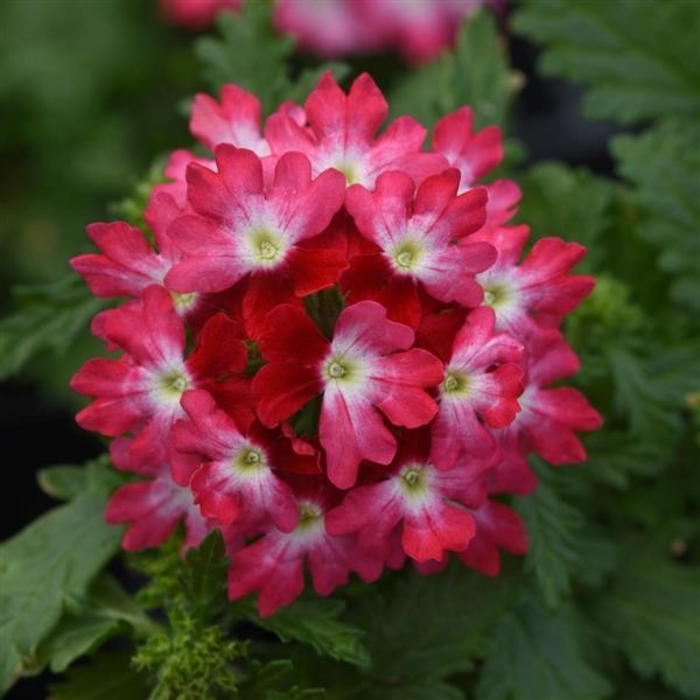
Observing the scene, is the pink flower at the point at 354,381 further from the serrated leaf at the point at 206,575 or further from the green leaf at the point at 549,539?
the green leaf at the point at 549,539

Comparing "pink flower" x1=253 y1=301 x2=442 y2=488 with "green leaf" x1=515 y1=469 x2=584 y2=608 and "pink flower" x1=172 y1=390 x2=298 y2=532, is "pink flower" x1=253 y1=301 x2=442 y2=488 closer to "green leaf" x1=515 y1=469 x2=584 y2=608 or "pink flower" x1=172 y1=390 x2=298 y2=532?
"pink flower" x1=172 y1=390 x2=298 y2=532

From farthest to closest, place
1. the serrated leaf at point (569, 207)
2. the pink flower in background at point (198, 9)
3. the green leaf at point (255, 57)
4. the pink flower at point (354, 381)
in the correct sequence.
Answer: the pink flower in background at point (198, 9) → the serrated leaf at point (569, 207) → the green leaf at point (255, 57) → the pink flower at point (354, 381)

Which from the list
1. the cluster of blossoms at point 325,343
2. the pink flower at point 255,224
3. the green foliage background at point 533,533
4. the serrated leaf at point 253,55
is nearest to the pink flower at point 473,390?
the cluster of blossoms at point 325,343

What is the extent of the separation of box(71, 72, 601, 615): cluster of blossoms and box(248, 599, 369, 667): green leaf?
0.04m

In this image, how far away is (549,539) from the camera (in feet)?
4.13

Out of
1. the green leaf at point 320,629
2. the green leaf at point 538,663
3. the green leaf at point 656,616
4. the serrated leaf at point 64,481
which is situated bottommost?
the green leaf at point 656,616

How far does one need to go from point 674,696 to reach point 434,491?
0.69m

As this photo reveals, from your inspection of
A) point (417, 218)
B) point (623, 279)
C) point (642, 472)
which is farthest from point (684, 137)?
point (417, 218)

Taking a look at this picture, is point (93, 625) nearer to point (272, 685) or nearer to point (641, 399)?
point (272, 685)

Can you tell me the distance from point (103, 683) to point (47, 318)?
411 mm

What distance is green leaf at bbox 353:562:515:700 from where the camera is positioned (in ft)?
4.13

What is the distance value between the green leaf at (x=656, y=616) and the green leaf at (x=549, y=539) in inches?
10.1

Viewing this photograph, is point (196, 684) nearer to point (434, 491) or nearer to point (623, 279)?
point (434, 491)

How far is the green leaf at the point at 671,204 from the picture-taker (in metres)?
1.49
